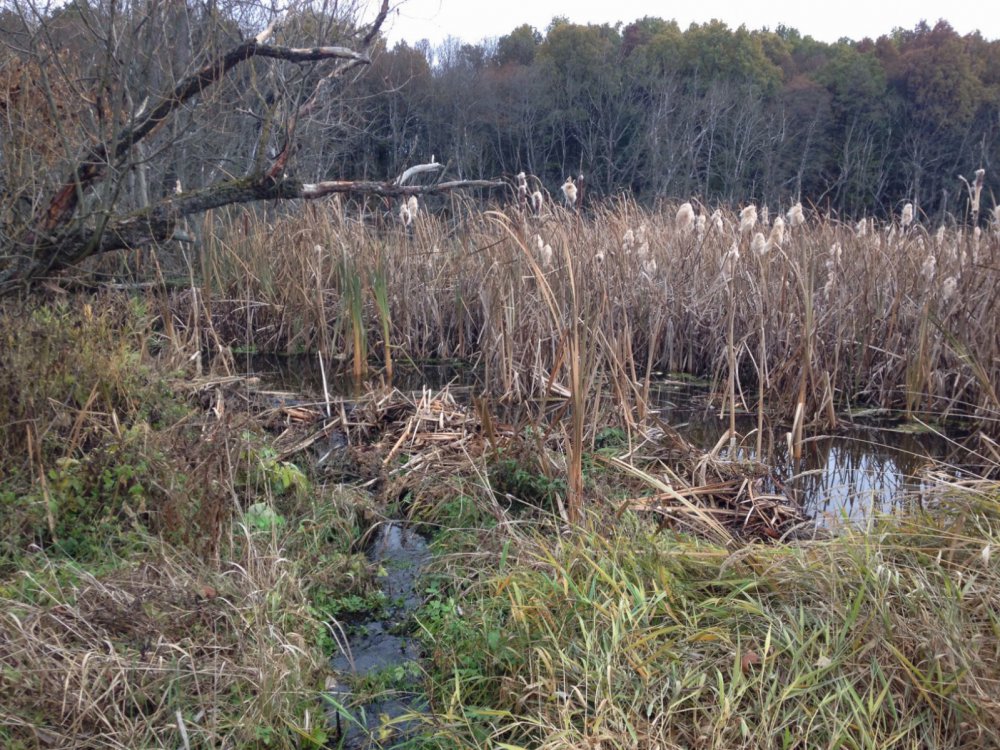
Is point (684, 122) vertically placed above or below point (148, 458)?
above

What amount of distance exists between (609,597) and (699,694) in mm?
410

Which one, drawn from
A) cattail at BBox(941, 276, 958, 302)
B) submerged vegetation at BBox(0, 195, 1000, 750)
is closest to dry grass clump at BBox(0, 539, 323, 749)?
submerged vegetation at BBox(0, 195, 1000, 750)

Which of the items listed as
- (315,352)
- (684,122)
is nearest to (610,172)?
(684,122)

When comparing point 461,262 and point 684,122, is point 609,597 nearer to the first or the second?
point 461,262

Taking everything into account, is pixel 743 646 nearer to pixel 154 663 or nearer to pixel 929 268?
pixel 154 663

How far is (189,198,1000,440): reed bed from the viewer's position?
499 cm

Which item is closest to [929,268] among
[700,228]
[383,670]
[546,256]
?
[700,228]

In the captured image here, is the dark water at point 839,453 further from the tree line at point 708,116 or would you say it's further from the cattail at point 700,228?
the tree line at point 708,116

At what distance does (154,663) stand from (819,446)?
4114 millimetres

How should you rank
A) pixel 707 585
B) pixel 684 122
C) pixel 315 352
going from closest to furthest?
pixel 707 585 < pixel 315 352 < pixel 684 122

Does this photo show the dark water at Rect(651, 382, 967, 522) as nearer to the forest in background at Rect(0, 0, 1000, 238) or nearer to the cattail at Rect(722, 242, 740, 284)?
the cattail at Rect(722, 242, 740, 284)

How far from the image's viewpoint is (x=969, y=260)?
→ 5.12 meters

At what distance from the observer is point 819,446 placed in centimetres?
496

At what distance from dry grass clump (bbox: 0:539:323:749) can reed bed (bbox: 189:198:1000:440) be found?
6.18 ft
